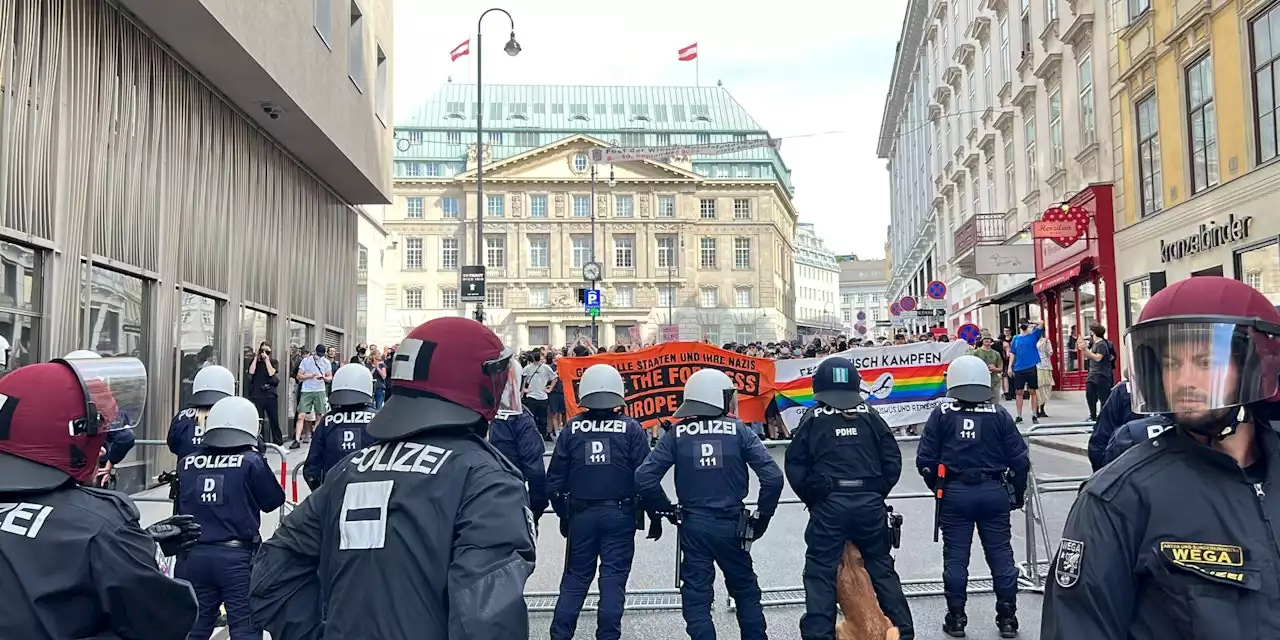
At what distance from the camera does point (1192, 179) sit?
1627 cm

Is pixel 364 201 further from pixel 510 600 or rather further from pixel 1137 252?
pixel 510 600

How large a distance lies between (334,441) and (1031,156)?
23558mm

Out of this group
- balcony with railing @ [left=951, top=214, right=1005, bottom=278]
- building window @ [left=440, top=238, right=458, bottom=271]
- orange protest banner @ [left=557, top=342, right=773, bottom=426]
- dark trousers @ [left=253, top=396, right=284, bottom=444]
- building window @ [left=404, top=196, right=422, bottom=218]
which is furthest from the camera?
building window @ [left=404, top=196, right=422, bottom=218]

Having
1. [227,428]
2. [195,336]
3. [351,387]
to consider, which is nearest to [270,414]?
[195,336]

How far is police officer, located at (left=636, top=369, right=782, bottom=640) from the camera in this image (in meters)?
5.38

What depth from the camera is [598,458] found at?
5.82 m

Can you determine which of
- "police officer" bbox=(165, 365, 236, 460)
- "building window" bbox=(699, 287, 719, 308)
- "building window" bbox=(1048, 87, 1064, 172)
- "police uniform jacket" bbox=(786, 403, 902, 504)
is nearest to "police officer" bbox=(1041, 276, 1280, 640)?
"police uniform jacket" bbox=(786, 403, 902, 504)

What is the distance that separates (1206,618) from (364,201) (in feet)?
67.5

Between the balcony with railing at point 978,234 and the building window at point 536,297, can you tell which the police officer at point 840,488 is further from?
the building window at point 536,297

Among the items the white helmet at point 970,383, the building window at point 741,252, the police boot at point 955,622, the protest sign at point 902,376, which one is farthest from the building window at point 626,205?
the police boot at point 955,622

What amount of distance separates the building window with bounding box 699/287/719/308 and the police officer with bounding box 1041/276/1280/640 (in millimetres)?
75354

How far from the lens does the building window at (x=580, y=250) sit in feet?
247

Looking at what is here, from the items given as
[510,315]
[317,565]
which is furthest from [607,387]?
[510,315]

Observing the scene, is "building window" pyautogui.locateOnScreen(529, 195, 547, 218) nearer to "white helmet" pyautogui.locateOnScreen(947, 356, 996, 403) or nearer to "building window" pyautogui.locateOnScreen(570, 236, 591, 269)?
"building window" pyautogui.locateOnScreen(570, 236, 591, 269)
